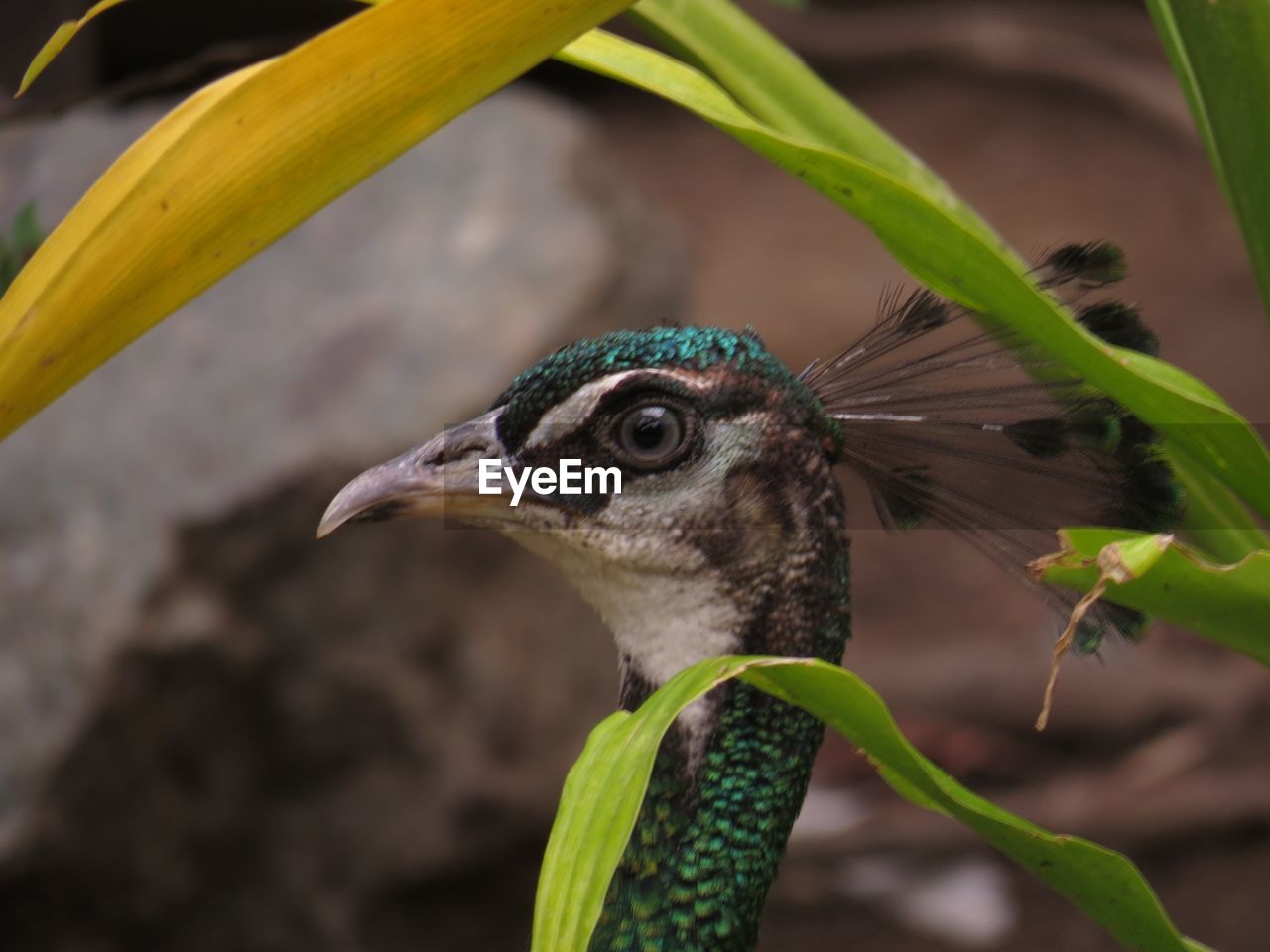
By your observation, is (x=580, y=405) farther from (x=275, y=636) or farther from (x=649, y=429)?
(x=275, y=636)

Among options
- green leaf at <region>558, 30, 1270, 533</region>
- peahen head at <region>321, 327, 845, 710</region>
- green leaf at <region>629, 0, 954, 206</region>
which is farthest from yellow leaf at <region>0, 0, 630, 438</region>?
green leaf at <region>629, 0, 954, 206</region>

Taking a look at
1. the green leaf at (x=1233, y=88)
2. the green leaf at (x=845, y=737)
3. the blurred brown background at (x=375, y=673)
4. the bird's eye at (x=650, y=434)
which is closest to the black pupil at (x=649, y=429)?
the bird's eye at (x=650, y=434)

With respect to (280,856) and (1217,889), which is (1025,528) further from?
(1217,889)

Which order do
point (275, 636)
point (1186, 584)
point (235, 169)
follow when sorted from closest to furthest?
point (235, 169), point (1186, 584), point (275, 636)

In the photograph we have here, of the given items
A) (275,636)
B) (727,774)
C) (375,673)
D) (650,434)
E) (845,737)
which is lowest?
(375,673)

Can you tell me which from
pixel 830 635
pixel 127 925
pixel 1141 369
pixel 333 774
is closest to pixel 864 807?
pixel 333 774

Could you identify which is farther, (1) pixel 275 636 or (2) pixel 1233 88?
(1) pixel 275 636

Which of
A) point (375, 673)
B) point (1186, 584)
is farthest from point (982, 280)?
point (375, 673)
